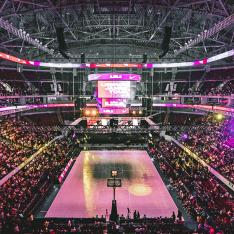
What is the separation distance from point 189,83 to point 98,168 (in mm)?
22073

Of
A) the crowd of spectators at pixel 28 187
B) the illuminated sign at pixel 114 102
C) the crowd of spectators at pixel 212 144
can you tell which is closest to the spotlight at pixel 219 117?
the crowd of spectators at pixel 212 144

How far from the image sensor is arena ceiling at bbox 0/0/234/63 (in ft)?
65.8

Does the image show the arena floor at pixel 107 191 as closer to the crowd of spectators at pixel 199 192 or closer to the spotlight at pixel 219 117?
the crowd of spectators at pixel 199 192

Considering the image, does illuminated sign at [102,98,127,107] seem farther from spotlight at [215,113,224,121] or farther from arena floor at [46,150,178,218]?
spotlight at [215,113,224,121]

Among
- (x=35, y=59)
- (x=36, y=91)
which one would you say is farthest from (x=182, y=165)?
(x=35, y=59)

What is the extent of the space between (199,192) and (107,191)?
5.89 metres

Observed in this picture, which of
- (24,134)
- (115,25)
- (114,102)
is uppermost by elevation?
(115,25)

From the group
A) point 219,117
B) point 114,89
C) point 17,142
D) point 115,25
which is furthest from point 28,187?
point 219,117

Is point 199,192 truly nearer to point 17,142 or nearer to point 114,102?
point 114,102

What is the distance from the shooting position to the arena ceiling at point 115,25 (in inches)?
790

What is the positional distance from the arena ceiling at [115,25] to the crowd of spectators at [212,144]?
8050 millimetres

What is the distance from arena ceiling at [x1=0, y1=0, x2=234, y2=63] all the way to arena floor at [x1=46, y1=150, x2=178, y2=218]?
11.3m

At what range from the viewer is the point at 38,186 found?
1939 cm

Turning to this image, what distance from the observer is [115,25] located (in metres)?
30.0
